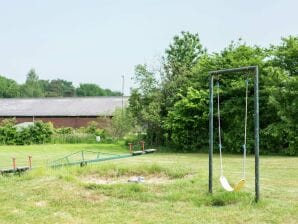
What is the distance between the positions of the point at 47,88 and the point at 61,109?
67.5m

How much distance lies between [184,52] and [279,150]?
15.2m

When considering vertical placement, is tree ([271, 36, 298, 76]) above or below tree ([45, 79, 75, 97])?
below

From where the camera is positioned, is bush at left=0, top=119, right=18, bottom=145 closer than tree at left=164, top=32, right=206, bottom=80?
Yes

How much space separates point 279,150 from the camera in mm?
20438

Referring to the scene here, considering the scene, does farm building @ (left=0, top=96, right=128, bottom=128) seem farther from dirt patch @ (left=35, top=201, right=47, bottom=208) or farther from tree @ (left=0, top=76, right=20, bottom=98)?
dirt patch @ (left=35, top=201, right=47, bottom=208)

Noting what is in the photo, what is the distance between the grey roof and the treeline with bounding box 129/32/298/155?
62.5 ft

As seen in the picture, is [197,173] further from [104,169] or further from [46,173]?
[46,173]

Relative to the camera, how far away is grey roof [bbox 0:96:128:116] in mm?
45062

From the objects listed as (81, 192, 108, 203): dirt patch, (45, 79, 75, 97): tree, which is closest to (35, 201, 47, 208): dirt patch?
(81, 192, 108, 203): dirt patch

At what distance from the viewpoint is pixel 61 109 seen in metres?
46.2

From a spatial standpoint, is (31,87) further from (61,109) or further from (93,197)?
(93,197)

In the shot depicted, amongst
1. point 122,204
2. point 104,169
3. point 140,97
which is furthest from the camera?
point 140,97

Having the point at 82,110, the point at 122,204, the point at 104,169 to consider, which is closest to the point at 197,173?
the point at 104,169

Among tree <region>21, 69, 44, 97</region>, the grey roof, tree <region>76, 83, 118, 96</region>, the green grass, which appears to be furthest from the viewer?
tree <region>76, 83, 118, 96</region>
